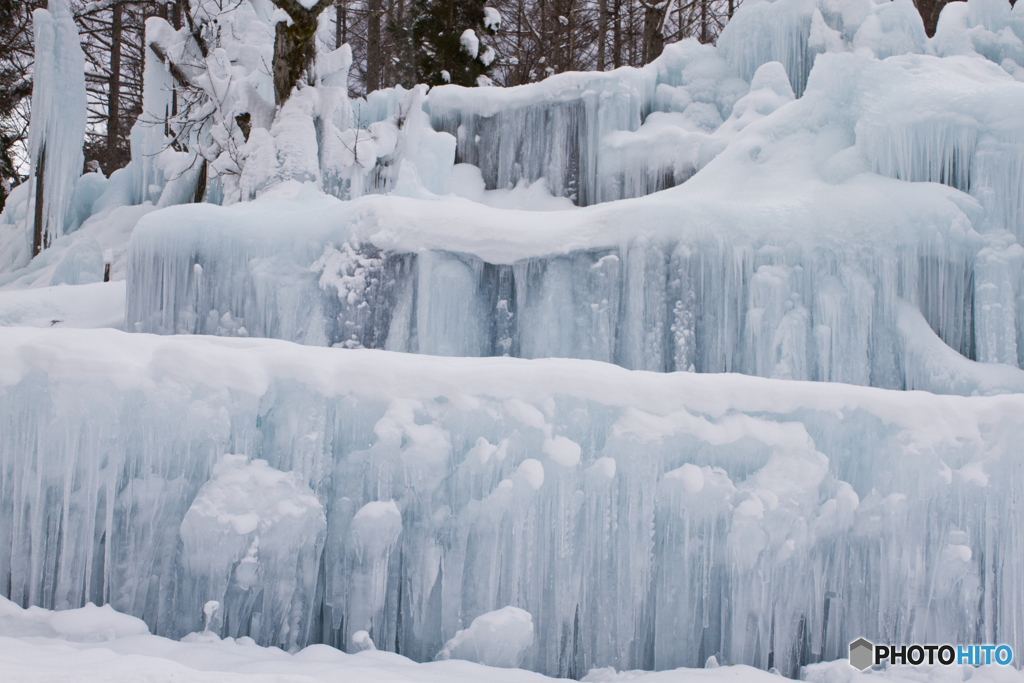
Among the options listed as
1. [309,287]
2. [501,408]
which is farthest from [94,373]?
[309,287]

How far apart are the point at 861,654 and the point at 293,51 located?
6597mm

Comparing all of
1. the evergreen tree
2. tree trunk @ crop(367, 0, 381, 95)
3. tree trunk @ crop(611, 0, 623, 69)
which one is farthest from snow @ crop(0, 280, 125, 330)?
tree trunk @ crop(611, 0, 623, 69)

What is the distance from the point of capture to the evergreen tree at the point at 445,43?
1186 cm

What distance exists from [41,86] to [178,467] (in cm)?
893

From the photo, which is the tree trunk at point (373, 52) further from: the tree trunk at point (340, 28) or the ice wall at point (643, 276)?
the ice wall at point (643, 276)

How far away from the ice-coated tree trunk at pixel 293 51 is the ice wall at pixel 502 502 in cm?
493

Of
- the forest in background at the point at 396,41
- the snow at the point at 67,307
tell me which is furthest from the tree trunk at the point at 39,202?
the snow at the point at 67,307

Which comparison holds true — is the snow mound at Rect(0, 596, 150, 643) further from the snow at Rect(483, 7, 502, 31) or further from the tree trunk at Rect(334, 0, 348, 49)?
the tree trunk at Rect(334, 0, 348, 49)

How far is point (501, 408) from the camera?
2.48 m

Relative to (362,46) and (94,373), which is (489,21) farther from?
(94,373)

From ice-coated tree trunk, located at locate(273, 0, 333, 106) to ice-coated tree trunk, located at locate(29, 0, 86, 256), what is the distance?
412cm

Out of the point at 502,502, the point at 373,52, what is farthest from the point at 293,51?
the point at 373,52

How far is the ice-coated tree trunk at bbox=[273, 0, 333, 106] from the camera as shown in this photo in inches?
267

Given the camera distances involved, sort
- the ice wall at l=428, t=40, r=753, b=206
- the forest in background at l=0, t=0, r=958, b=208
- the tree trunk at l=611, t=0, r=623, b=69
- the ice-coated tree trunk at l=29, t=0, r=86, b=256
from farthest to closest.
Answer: the tree trunk at l=611, t=0, r=623, b=69 < the forest in background at l=0, t=0, r=958, b=208 < the ice-coated tree trunk at l=29, t=0, r=86, b=256 < the ice wall at l=428, t=40, r=753, b=206
